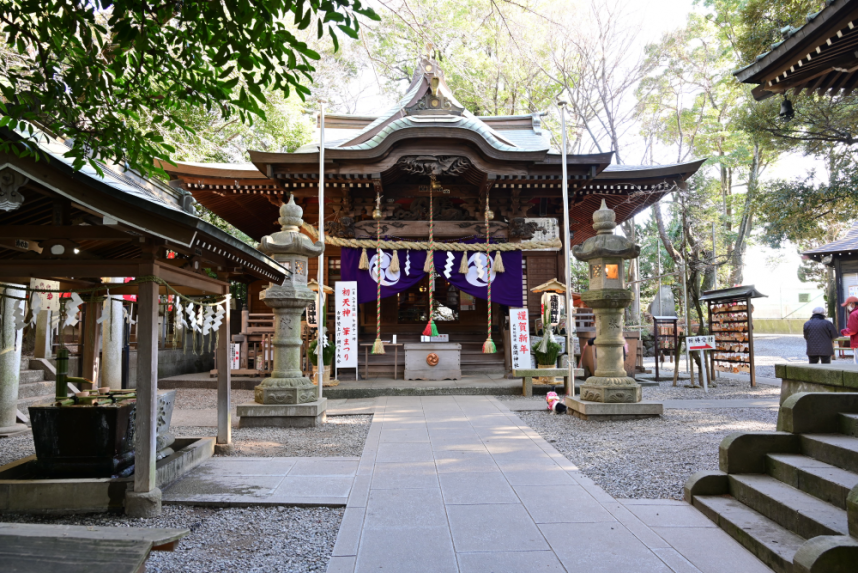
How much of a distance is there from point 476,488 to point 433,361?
641 centimetres

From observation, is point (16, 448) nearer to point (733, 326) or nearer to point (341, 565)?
point (341, 565)

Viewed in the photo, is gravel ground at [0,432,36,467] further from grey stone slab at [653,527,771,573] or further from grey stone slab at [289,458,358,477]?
grey stone slab at [653,527,771,573]

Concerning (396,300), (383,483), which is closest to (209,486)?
(383,483)

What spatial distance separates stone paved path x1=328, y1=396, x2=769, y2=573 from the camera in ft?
9.46

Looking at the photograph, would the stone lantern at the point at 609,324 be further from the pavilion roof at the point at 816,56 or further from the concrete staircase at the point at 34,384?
the concrete staircase at the point at 34,384

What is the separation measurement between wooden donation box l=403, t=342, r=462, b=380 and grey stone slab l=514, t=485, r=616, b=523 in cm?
642

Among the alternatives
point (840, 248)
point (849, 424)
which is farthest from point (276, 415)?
point (840, 248)

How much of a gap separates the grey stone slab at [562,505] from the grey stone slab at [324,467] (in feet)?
5.40

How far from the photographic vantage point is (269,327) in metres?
11.4

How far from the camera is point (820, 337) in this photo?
32.3 ft

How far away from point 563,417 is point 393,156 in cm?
649

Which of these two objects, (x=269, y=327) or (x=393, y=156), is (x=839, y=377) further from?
(x=269, y=327)

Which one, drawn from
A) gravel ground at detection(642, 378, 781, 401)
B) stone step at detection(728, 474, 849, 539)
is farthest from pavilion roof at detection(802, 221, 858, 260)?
stone step at detection(728, 474, 849, 539)

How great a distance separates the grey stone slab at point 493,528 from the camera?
3105 mm
